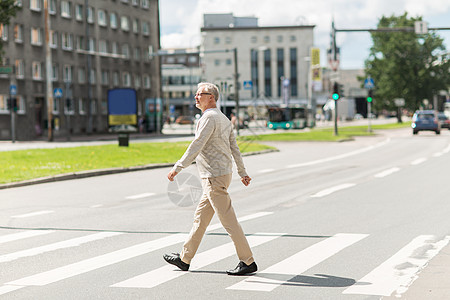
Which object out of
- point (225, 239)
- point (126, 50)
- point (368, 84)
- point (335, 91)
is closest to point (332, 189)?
point (225, 239)

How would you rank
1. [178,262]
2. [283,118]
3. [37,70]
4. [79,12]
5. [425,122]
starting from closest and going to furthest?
[178,262] → [425,122] → [37,70] → [79,12] → [283,118]

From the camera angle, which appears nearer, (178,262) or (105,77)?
(178,262)

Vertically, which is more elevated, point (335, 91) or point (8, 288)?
point (335, 91)

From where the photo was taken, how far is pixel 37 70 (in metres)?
59.2

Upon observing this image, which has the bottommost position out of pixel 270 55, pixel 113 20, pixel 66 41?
pixel 66 41

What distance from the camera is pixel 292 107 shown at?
262ft

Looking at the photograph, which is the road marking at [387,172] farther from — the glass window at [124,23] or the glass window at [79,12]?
the glass window at [124,23]

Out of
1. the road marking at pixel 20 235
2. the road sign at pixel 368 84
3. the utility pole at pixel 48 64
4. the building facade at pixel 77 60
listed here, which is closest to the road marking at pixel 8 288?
the road marking at pixel 20 235

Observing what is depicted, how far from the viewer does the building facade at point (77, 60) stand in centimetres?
5616

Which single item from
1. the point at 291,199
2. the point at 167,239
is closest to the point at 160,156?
the point at 291,199

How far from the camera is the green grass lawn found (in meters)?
20.3

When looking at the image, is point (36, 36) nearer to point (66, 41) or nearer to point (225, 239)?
point (66, 41)

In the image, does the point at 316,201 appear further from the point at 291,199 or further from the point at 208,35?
the point at 208,35

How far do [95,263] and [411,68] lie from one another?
97.1m
